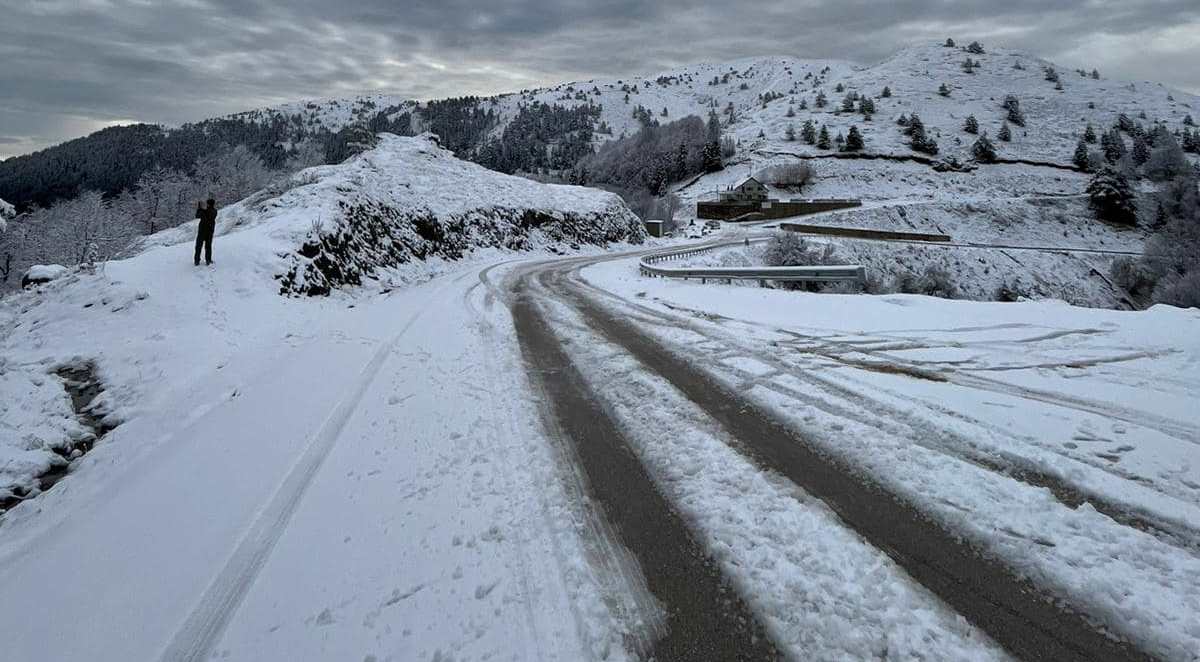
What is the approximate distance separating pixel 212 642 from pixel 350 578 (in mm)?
697

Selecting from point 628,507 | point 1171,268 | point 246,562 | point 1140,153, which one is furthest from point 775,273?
point 1140,153

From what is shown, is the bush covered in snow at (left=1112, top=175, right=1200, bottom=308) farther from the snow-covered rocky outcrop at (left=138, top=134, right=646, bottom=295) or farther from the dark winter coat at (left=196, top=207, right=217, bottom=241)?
the dark winter coat at (left=196, top=207, right=217, bottom=241)

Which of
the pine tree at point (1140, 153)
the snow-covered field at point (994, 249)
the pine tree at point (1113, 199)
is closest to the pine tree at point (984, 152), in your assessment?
the pine tree at point (1140, 153)

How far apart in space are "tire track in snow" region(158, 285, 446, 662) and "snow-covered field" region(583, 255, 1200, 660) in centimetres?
458

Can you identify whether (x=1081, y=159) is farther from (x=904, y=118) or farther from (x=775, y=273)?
(x=775, y=273)

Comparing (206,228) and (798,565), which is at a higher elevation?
(206,228)

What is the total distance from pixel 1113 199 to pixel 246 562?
274ft

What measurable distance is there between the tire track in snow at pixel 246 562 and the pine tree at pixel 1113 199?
82215 mm

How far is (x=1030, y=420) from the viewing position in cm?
515

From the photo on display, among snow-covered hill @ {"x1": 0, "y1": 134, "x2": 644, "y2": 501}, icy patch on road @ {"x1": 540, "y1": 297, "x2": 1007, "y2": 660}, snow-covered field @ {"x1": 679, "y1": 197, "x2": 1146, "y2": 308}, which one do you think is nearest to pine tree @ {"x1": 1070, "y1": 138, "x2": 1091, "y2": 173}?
snow-covered field @ {"x1": 679, "y1": 197, "x2": 1146, "y2": 308}

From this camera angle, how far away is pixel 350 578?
10.4 feet

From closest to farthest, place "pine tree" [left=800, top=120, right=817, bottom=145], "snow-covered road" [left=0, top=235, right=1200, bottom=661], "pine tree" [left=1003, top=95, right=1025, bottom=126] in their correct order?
"snow-covered road" [left=0, top=235, right=1200, bottom=661] → "pine tree" [left=800, top=120, right=817, bottom=145] → "pine tree" [left=1003, top=95, right=1025, bottom=126]

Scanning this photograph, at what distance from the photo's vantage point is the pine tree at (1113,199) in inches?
2270

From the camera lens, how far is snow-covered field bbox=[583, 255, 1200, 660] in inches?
121
